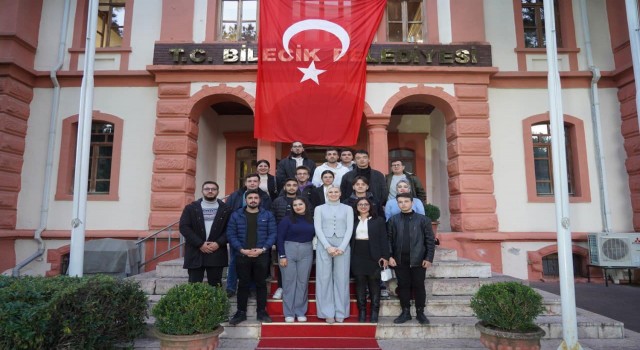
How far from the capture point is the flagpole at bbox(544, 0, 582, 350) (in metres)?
4.64

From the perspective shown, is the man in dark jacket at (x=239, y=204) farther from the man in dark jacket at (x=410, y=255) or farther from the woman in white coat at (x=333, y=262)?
the man in dark jacket at (x=410, y=255)

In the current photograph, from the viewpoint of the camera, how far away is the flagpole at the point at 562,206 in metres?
4.64

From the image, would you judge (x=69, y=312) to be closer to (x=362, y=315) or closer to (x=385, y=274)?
(x=362, y=315)

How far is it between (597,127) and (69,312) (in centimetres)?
1203

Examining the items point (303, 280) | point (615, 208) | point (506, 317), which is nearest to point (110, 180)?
point (303, 280)

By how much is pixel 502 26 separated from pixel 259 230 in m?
9.29

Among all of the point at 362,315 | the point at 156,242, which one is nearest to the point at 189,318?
the point at 362,315

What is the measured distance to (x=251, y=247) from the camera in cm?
557

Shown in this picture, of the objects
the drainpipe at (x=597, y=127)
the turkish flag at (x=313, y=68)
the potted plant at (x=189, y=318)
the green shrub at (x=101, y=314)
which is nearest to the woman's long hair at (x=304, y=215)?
the potted plant at (x=189, y=318)

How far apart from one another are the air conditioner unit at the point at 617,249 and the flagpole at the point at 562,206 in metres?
5.62

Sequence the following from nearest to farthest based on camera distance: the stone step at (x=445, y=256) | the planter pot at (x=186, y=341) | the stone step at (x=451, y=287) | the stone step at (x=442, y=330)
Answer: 1. the planter pot at (x=186, y=341)
2. the stone step at (x=442, y=330)
3. the stone step at (x=451, y=287)
4. the stone step at (x=445, y=256)

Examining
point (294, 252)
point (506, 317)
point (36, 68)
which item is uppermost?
point (36, 68)

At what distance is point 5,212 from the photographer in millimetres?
9547

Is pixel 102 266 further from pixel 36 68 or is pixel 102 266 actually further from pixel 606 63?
pixel 606 63
